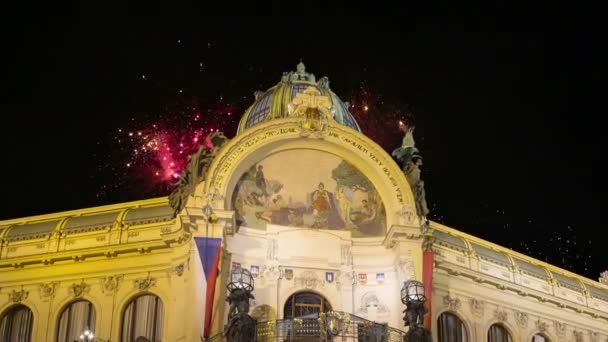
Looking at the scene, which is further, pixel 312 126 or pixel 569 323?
pixel 569 323

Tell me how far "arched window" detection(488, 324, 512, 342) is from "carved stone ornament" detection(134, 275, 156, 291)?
46.4 ft

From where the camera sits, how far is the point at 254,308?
2688 centimetres

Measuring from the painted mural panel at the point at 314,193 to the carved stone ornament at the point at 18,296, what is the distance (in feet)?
30.9

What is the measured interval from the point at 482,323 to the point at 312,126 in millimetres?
11008

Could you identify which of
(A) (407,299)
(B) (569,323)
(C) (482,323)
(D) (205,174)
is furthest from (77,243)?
(B) (569,323)

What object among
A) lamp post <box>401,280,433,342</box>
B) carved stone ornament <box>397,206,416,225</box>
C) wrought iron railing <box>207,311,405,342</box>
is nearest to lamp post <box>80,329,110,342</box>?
wrought iron railing <box>207,311,405,342</box>

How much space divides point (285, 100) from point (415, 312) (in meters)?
15.1

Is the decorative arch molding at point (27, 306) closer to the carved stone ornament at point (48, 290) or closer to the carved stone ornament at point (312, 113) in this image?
the carved stone ornament at point (48, 290)

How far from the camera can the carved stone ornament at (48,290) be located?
2892 cm

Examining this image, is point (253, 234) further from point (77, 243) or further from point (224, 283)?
point (77, 243)

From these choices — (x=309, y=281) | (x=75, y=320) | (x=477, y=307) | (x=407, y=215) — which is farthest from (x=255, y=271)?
(x=477, y=307)

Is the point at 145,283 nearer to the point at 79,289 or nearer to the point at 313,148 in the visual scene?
the point at 79,289

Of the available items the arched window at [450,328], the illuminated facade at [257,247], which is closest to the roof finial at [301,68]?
the illuminated facade at [257,247]

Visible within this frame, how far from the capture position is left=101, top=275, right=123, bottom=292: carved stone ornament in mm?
28391
